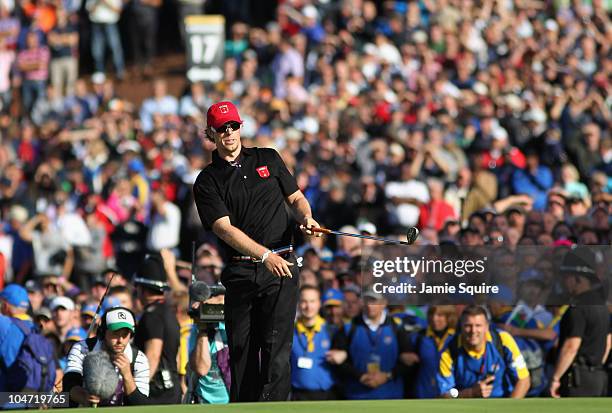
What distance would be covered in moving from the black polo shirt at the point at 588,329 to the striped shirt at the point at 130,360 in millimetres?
3387

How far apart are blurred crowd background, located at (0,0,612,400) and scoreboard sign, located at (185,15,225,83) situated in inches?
31.1

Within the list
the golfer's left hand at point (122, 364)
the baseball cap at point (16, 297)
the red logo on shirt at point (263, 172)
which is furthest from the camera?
the baseball cap at point (16, 297)

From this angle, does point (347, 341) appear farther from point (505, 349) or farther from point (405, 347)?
point (505, 349)

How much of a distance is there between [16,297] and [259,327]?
3636 mm

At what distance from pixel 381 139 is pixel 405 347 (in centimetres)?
788

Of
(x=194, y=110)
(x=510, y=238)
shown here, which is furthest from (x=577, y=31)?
(x=510, y=238)

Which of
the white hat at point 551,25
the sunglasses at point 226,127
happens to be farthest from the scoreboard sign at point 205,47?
the sunglasses at point 226,127

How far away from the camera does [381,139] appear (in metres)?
20.4

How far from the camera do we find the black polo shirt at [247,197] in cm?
972

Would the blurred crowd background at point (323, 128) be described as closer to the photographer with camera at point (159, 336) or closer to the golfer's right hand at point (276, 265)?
the photographer with camera at point (159, 336)

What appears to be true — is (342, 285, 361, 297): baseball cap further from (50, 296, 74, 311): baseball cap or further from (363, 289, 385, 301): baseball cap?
(50, 296, 74, 311): baseball cap

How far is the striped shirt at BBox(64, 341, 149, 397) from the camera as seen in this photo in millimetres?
10586

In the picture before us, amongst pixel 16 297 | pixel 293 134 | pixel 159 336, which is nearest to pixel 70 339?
pixel 16 297

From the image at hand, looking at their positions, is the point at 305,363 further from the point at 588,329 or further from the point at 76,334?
the point at 588,329
